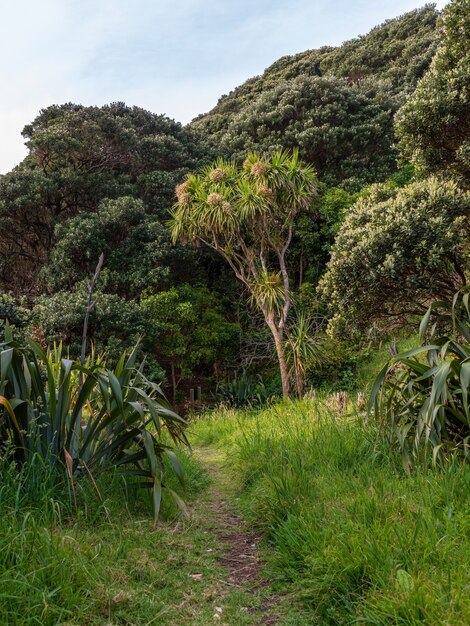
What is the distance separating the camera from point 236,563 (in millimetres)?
2707

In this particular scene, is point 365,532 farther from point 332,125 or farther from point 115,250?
point 332,125

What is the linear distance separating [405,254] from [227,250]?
5.89 metres

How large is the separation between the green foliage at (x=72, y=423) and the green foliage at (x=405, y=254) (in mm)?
3246

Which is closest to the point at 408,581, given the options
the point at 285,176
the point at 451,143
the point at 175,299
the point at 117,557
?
the point at 117,557

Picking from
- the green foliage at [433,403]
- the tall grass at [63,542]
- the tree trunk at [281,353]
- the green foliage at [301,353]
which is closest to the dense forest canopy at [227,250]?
the green foliage at [301,353]

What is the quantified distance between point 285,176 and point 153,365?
555 cm

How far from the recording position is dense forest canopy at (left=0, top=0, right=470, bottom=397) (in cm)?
560

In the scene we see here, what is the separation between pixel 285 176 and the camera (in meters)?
10.2

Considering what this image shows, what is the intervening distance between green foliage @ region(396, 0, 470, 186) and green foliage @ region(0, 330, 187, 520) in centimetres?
515

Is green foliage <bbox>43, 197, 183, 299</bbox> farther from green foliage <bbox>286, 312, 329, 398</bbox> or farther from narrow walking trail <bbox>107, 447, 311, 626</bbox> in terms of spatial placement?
narrow walking trail <bbox>107, 447, 311, 626</bbox>

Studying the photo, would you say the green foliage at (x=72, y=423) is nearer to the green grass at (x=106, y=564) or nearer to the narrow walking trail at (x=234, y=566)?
the green grass at (x=106, y=564)

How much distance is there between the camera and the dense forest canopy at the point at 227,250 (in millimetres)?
5602

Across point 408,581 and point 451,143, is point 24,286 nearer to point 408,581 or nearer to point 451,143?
point 451,143

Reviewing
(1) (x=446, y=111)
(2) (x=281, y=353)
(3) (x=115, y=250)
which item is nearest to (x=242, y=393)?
(2) (x=281, y=353)
